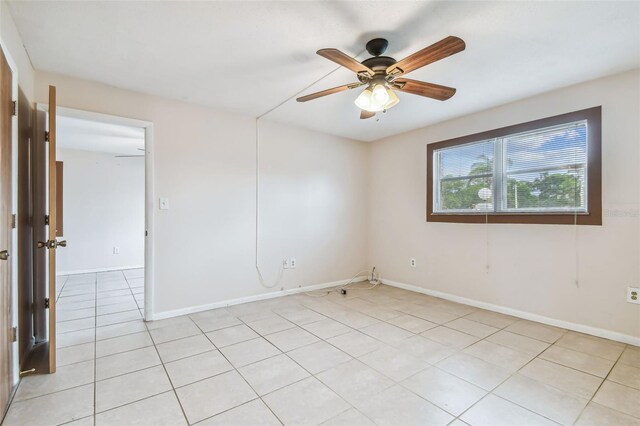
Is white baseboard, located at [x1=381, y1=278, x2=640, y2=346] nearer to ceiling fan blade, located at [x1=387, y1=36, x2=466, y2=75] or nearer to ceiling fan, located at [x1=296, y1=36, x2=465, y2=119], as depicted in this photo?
ceiling fan, located at [x1=296, y1=36, x2=465, y2=119]

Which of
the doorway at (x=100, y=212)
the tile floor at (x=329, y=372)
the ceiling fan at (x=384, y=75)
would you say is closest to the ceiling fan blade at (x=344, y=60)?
the ceiling fan at (x=384, y=75)

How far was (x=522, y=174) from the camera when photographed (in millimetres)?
3164

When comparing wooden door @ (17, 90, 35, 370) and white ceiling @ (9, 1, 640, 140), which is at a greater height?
white ceiling @ (9, 1, 640, 140)

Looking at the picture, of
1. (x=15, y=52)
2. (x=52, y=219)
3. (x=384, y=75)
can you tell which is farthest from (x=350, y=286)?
(x=15, y=52)

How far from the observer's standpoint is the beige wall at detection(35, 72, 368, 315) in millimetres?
3096

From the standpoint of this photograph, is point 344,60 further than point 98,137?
No

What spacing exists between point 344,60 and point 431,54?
0.52 metres

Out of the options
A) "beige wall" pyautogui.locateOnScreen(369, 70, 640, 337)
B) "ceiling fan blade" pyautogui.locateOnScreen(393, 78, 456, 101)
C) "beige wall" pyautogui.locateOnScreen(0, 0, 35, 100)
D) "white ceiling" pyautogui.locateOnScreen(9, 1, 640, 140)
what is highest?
"white ceiling" pyautogui.locateOnScreen(9, 1, 640, 140)

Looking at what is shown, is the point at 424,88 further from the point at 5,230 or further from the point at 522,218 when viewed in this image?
the point at 5,230

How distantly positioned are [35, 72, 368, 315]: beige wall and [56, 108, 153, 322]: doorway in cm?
121

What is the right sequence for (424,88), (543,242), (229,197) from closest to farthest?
1. (424,88)
2. (543,242)
3. (229,197)

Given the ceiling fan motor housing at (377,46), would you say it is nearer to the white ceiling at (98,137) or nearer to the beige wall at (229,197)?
the beige wall at (229,197)

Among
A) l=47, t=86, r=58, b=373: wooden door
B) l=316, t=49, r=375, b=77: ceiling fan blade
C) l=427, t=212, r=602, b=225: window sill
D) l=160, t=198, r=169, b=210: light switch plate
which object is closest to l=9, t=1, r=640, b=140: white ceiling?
l=316, t=49, r=375, b=77: ceiling fan blade

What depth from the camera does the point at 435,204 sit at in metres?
4.00
